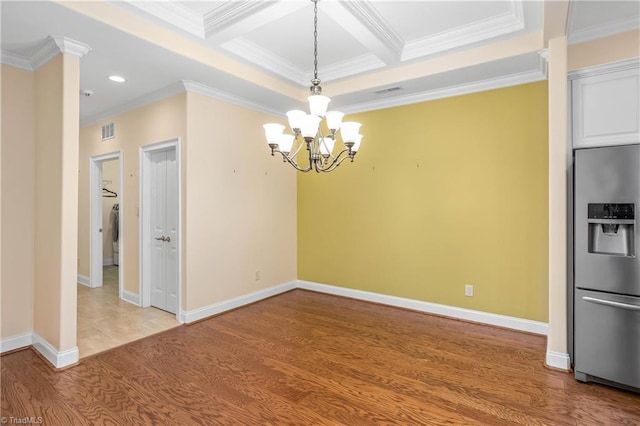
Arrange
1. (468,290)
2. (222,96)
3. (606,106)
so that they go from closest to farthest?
(606,106) < (468,290) < (222,96)

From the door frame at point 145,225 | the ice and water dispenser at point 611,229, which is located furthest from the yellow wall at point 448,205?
the door frame at point 145,225

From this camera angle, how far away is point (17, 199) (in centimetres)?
322

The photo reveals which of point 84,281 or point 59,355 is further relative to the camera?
point 84,281

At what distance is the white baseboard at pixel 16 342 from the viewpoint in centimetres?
315

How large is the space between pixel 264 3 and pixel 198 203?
226 centimetres

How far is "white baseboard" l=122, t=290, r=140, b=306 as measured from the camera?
460cm

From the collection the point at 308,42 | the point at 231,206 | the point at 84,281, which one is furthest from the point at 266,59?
the point at 84,281

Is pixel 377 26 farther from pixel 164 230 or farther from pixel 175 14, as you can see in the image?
pixel 164 230

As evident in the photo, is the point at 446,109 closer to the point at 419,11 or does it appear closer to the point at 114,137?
the point at 419,11

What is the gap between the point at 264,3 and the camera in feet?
8.80

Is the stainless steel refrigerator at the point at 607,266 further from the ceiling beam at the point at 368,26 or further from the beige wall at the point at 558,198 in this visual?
the ceiling beam at the point at 368,26

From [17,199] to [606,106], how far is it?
5263 millimetres

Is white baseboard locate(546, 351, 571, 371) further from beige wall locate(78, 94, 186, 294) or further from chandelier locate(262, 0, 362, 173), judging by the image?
beige wall locate(78, 94, 186, 294)

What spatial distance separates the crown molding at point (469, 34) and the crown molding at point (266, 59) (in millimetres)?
1324
